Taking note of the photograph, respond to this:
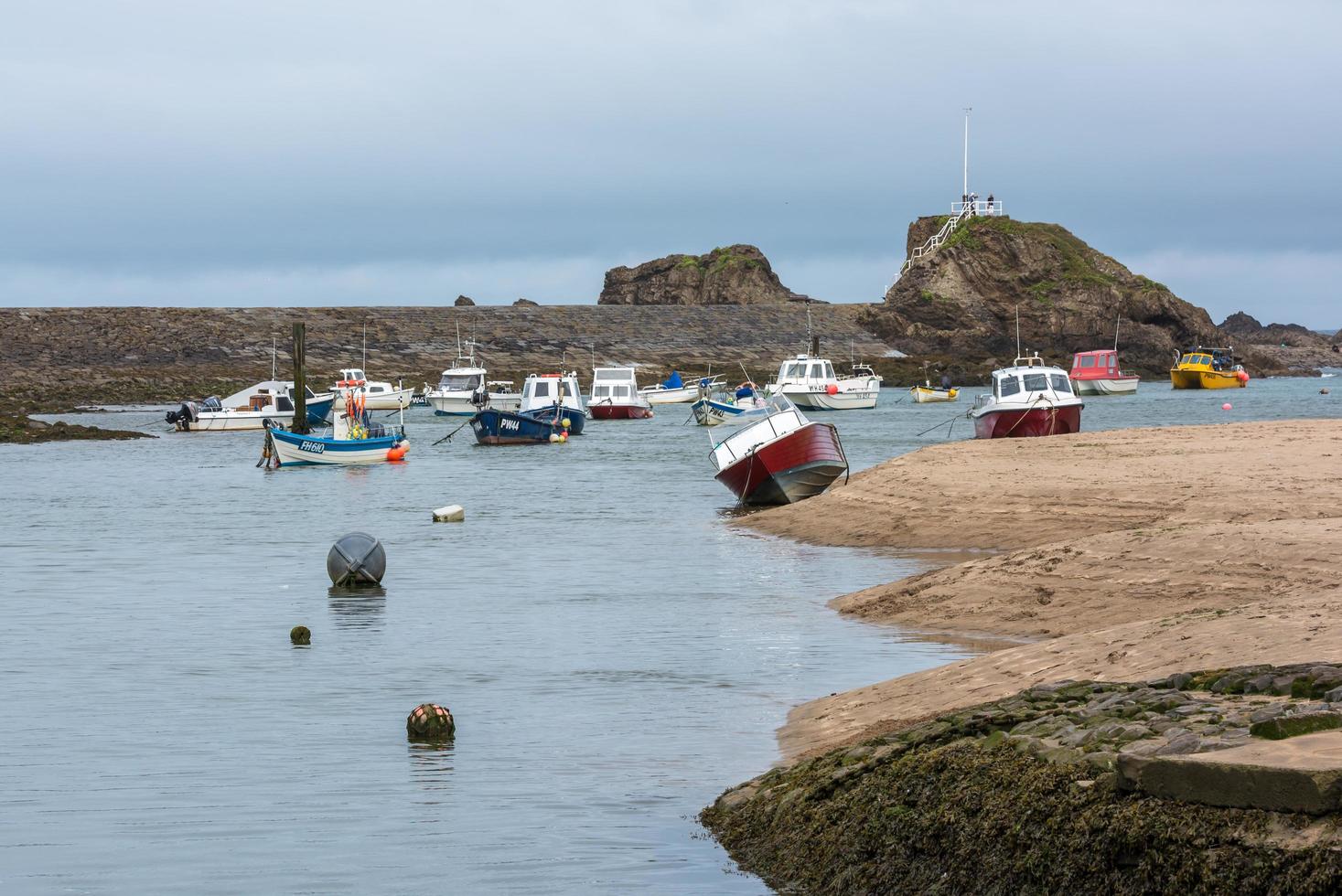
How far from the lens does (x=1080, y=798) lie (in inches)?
293

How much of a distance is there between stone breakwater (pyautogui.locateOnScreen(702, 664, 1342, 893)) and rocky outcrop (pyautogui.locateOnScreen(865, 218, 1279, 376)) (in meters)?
127

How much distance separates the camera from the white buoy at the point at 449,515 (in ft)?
109

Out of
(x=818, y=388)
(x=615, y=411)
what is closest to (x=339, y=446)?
(x=615, y=411)

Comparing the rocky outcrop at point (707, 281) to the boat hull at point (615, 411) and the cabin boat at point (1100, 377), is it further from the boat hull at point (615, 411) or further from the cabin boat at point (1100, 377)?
the boat hull at point (615, 411)

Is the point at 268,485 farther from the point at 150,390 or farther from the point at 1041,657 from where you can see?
the point at 150,390

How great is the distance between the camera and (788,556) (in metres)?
24.6

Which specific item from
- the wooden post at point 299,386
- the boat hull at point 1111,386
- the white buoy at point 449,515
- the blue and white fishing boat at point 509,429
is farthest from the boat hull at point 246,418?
the boat hull at point 1111,386

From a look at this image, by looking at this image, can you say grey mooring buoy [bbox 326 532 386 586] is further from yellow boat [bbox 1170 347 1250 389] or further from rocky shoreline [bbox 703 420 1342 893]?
yellow boat [bbox 1170 347 1250 389]

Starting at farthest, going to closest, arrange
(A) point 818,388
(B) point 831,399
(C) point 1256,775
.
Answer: (B) point 831,399
(A) point 818,388
(C) point 1256,775

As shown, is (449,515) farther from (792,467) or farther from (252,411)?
(252,411)

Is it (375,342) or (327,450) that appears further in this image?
(375,342)

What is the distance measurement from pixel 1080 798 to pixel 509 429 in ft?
190

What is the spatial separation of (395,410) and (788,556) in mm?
69749

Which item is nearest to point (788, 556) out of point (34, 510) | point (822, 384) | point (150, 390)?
point (34, 510)
